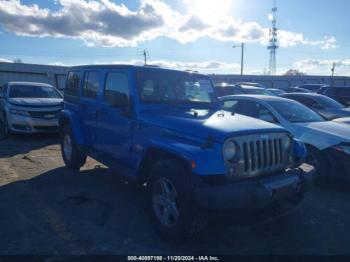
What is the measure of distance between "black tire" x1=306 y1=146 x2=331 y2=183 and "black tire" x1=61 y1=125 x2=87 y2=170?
14.0ft

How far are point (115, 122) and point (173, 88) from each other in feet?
3.34

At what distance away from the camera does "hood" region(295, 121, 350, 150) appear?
19.4 ft

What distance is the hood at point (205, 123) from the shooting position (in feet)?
12.5

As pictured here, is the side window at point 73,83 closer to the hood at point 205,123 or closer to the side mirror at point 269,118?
the hood at point 205,123

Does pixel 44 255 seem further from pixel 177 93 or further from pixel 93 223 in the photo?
pixel 177 93

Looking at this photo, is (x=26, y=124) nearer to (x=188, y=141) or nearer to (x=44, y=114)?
(x=44, y=114)

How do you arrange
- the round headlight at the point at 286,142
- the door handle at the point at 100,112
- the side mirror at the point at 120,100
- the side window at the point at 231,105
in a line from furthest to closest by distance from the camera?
the side window at the point at 231,105
the door handle at the point at 100,112
the side mirror at the point at 120,100
the round headlight at the point at 286,142

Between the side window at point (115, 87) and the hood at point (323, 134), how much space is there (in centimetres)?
334

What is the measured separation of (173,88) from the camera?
5.19 metres

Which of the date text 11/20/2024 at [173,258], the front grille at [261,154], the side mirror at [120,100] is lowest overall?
the date text 11/20/2024 at [173,258]

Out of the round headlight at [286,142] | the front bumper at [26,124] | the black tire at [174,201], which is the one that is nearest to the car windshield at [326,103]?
the round headlight at [286,142]

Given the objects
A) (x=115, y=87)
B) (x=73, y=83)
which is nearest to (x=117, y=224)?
(x=115, y=87)

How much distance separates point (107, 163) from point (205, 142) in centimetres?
231

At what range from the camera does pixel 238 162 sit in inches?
148
